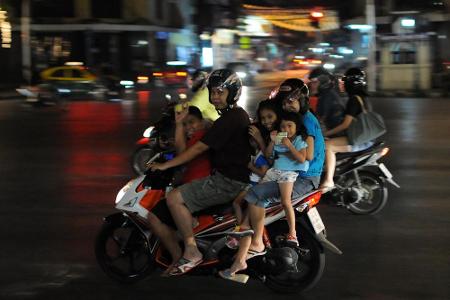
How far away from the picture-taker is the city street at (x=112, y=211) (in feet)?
17.4

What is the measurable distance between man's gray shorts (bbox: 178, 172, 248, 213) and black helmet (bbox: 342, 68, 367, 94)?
301 cm

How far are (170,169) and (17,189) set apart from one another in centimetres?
508

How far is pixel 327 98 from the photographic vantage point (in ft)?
25.8

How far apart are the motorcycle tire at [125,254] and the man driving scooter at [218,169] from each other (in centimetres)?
42

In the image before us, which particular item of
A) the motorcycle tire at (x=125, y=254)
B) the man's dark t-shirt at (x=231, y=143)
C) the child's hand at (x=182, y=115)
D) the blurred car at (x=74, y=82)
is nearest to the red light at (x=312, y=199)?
the man's dark t-shirt at (x=231, y=143)

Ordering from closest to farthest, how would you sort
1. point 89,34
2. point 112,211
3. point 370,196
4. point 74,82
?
point 370,196 < point 112,211 < point 74,82 < point 89,34

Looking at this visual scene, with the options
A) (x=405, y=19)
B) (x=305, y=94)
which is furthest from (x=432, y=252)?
(x=405, y=19)

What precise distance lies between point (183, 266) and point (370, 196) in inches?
134

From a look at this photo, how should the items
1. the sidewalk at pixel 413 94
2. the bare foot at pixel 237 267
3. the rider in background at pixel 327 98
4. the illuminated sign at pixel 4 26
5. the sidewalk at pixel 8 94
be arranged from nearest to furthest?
the bare foot at pixel 237 267
the rider in background at pixel 327 98
the sidewalk at pixel 413 94
the sidewalk at pixel 8 94
the illuminated sign at pixel 4 26

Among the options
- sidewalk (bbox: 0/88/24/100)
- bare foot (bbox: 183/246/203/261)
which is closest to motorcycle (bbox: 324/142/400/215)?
bare foot (bbox: 183/246/203/261)

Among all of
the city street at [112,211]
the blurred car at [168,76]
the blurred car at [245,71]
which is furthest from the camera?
the blurred car at [245,71]

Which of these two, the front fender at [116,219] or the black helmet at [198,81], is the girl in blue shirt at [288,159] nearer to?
the front fender at [116,219]

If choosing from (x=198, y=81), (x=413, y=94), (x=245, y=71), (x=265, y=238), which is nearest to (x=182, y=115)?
(x=265, y=238)

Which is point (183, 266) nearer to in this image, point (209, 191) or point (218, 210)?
point (218, 210)
